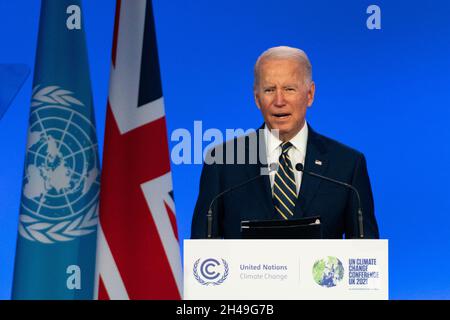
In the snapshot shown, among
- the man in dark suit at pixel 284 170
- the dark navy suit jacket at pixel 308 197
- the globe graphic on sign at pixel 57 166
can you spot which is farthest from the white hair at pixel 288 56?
the globe graphic on sign at pixel 57 166

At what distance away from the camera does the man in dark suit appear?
3.46 metres

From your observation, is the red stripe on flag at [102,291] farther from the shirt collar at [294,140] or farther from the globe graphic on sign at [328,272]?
the globe graphic on sign at [328,272]

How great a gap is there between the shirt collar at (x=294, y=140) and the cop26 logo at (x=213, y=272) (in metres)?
1.33

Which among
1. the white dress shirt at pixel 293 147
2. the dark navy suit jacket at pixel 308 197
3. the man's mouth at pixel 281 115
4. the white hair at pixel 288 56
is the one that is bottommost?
the dark navy suit jacket at pixel 308 197

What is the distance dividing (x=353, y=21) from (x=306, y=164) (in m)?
1.61

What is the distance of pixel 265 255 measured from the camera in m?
2.47

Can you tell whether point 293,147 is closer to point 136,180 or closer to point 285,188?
point 285,188

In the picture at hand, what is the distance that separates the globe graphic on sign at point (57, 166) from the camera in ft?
13.3

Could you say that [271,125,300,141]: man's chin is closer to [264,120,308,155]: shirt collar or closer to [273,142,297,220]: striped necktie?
[264,120,308,155]: shirt collar

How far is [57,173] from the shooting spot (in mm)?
4047

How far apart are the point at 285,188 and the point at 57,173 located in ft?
4.60

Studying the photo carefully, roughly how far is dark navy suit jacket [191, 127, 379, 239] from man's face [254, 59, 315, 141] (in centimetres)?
18

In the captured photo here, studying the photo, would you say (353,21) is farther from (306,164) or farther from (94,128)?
(94,128)
